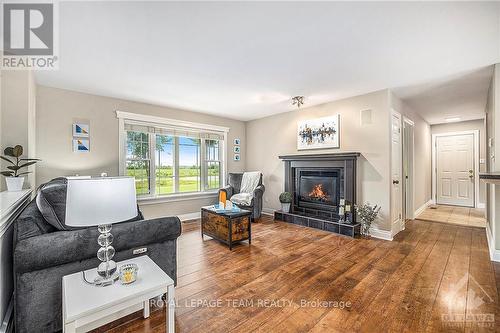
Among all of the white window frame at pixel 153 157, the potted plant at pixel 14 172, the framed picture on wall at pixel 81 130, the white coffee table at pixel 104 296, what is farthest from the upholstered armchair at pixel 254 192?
the white coffee table at pixel 104 296

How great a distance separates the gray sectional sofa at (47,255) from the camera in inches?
54.7

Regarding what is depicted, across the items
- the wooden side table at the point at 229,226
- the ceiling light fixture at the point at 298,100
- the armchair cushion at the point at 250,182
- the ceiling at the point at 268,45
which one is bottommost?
the wooden side table at the point at 229,226

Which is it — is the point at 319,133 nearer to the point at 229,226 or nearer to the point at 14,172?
the point at 229,226

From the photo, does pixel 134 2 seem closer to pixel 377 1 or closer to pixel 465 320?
pixel 377 1

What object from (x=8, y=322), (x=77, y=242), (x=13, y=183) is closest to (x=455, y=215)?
(x=77, y=242)

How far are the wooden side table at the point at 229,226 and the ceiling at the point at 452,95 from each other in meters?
3.28

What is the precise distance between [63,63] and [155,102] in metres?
1.72

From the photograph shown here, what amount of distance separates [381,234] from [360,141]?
63.7 inches

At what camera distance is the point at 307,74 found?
10.2ft

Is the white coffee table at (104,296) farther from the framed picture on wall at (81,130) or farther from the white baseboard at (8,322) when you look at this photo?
the framed picture on wall at (81,130)

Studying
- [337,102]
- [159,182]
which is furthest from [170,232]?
[337,102]

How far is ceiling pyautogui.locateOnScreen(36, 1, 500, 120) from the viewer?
73.0 inches

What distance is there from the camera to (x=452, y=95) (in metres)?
3.98

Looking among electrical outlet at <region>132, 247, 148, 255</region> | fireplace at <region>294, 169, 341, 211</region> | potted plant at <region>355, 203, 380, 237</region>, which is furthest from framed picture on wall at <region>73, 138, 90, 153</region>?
potted plant at <region>355, 203, 380, 237</region>
